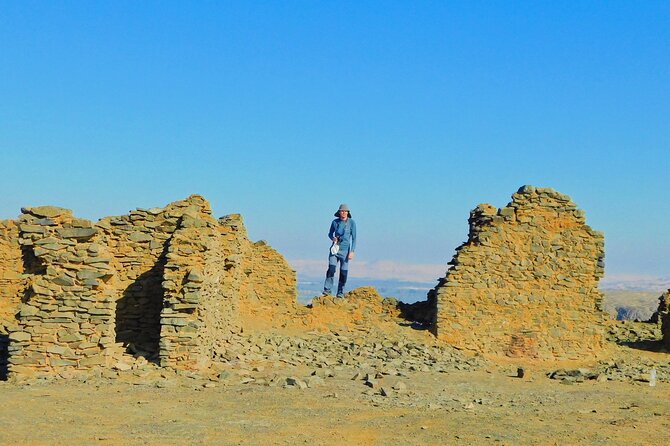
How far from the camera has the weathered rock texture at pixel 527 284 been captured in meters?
18.6

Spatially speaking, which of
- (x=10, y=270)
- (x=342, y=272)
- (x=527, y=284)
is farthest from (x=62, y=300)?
(x=527, y=284)

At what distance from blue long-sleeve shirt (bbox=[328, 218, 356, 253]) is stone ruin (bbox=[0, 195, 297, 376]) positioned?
4.26 metres

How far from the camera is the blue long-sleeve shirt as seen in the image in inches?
825

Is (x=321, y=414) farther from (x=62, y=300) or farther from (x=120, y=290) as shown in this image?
(x=120, y=290)

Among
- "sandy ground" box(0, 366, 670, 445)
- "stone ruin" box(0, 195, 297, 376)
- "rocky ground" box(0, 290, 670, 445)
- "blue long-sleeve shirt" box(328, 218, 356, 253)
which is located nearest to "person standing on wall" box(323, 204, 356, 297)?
"blue long-sleeve shirt" box(328, 218, 356, 253)

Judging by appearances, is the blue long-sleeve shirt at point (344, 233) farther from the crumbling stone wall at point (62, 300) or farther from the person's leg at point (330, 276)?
the crumbling stone wall at point (62, 300)

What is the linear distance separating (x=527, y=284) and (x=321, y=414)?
9.37 metres

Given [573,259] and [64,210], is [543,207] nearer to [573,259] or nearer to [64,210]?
[573,259]

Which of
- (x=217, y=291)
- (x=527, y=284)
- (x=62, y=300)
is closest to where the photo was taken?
(x=62, y=300)

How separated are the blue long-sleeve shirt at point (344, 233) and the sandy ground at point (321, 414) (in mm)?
6962

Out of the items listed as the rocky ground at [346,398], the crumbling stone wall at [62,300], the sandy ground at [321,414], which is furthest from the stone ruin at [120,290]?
the sandy ground at [321,414]

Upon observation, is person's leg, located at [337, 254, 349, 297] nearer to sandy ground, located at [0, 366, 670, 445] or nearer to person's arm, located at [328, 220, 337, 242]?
person's arm, located at [328, 220, 337, 242]

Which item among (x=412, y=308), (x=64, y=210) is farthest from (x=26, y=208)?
(x=412, y=308)

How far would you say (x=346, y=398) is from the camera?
12.2 meters
